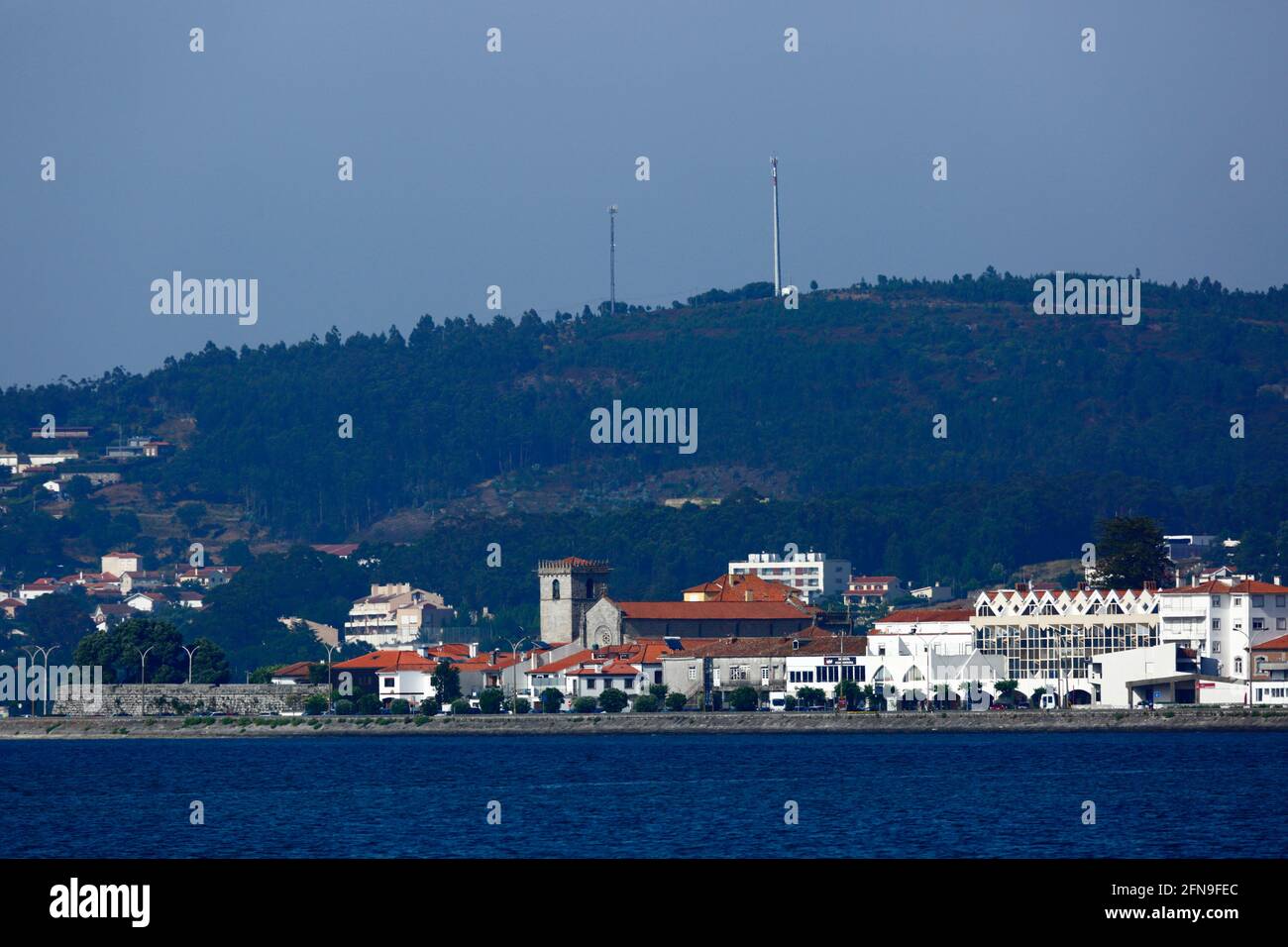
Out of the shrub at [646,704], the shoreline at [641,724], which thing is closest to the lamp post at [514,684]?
the shoreline at [641,724]

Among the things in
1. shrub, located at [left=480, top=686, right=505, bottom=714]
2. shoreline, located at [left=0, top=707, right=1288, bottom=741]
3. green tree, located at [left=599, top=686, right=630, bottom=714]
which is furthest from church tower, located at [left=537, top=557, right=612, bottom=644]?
shoreline, located at [left=0, top=707, right=1288, bottom=741]

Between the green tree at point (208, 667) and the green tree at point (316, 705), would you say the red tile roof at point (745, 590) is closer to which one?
the green tree at point (316, 705)

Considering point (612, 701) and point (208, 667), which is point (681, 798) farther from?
point (208, 667)

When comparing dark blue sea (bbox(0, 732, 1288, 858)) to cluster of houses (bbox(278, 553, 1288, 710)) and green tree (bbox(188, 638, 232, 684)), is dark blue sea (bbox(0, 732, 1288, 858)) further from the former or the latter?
green tree (bbox(188, 638, 232, 684))

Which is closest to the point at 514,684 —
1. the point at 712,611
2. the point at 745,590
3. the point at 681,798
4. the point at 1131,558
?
the point at 712,611
